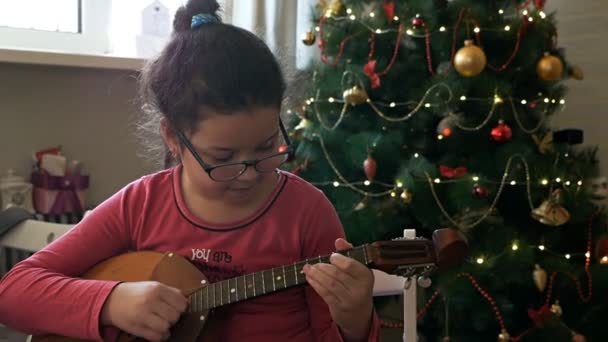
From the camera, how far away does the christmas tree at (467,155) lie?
1676 millimetres

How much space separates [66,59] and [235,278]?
1.00m

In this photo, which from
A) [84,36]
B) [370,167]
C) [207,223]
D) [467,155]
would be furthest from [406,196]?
[84,36]

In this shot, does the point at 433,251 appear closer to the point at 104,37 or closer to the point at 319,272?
the point at 319,272

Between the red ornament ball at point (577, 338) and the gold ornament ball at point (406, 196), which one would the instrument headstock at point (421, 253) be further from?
the red ornament ball at point (577, 338)

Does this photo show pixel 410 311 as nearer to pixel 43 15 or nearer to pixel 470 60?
pixel 470 60

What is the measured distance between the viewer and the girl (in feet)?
3.10

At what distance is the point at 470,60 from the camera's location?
160cm

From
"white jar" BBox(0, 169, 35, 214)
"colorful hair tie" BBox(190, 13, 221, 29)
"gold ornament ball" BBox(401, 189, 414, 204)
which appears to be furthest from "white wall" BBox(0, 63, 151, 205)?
"colorful hair tie" BBox(190, 13, 221, 29)

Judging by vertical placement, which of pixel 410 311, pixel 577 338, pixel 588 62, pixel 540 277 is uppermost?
pixel 588 62

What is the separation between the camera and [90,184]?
1865mm

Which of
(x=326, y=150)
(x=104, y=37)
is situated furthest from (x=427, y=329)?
(x=104, y=37)

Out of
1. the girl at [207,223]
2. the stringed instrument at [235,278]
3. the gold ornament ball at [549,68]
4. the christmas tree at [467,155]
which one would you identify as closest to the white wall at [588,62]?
the christmas tree at [467,155]

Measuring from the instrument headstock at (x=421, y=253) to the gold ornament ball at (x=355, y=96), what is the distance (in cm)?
95

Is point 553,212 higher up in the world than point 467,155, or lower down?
lower down
